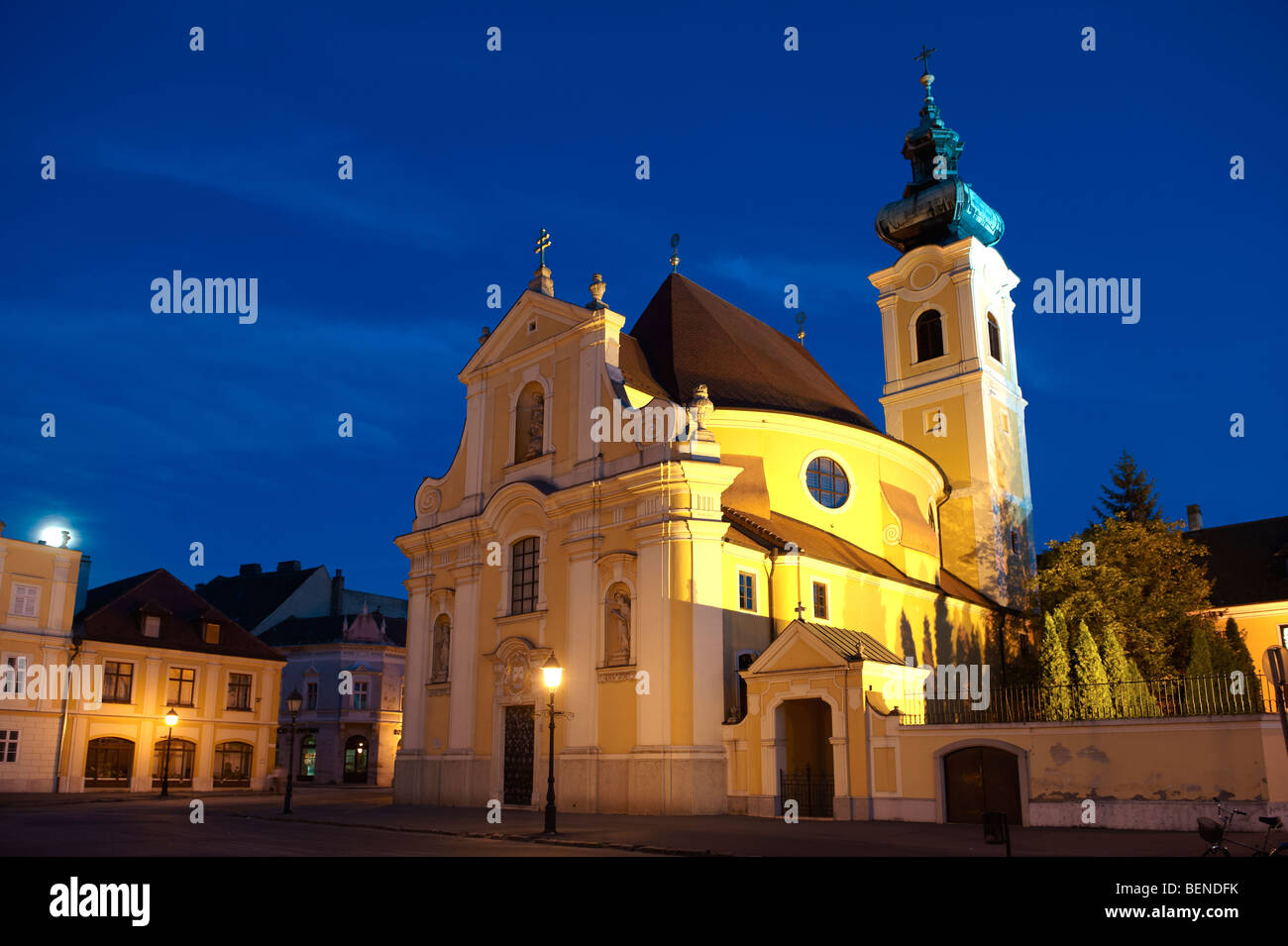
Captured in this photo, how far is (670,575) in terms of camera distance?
2669 cm

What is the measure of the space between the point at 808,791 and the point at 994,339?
3084 centimetres

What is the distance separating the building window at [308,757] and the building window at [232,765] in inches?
456

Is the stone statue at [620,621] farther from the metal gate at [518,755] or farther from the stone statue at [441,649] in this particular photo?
the stone statue at [441,649]

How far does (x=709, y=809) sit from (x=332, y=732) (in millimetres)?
37185

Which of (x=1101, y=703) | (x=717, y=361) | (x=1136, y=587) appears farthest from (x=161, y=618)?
(x=1136, y=587)

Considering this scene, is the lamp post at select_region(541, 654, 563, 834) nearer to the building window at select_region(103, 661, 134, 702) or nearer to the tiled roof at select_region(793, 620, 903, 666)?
the tiled roof at select_region(793, 620, 903, 666)

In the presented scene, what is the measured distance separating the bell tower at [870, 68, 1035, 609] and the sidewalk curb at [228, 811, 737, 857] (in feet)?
93.2

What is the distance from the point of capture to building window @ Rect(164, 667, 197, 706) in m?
43.3

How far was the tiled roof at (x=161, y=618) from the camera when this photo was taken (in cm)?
4200

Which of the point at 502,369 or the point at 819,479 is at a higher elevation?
the point at 502,369
